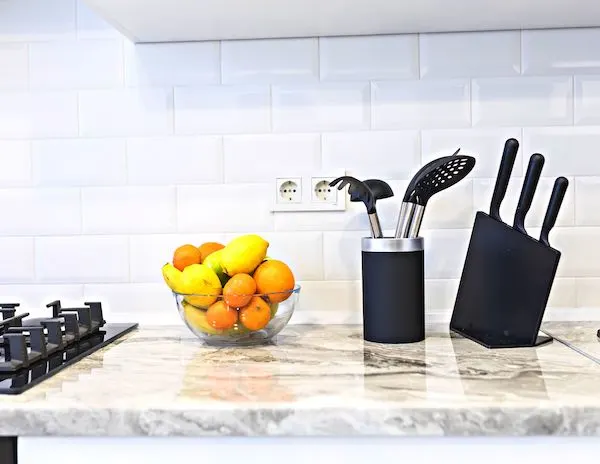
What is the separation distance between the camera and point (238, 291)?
1183 mm

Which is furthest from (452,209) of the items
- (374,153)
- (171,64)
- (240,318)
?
(171,64)

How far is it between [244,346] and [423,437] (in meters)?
0.43

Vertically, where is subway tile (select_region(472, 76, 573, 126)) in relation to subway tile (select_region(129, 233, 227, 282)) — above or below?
above

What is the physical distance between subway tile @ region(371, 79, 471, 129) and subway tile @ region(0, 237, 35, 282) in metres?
0.75

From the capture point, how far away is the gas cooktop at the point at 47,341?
3.33 ft

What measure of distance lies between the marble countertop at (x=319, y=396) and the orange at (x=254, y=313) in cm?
7

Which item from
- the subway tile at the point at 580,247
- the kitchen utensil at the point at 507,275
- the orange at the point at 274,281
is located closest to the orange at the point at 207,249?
the orange at the point at 274,281

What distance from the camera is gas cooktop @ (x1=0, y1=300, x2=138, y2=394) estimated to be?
1015mm

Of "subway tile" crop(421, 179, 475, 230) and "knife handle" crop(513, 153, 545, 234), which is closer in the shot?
"knife handle" crop(513, 153, 545, 234)

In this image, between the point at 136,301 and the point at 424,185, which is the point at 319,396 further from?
the point at 136,301

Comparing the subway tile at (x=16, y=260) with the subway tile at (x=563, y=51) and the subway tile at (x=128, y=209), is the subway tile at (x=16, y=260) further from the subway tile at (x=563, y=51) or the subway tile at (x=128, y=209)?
the subway tile at (x=563, y=51)

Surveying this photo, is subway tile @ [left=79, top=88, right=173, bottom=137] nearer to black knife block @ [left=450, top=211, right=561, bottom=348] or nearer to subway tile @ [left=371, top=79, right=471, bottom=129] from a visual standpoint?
subway tile @ [left=371, top=79, right=471, bottom=129]

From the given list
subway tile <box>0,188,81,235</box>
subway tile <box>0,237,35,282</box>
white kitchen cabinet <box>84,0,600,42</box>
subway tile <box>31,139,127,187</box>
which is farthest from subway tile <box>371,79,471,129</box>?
subway tile <box>0,237,35,282</box>

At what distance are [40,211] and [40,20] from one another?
15.1 inches
